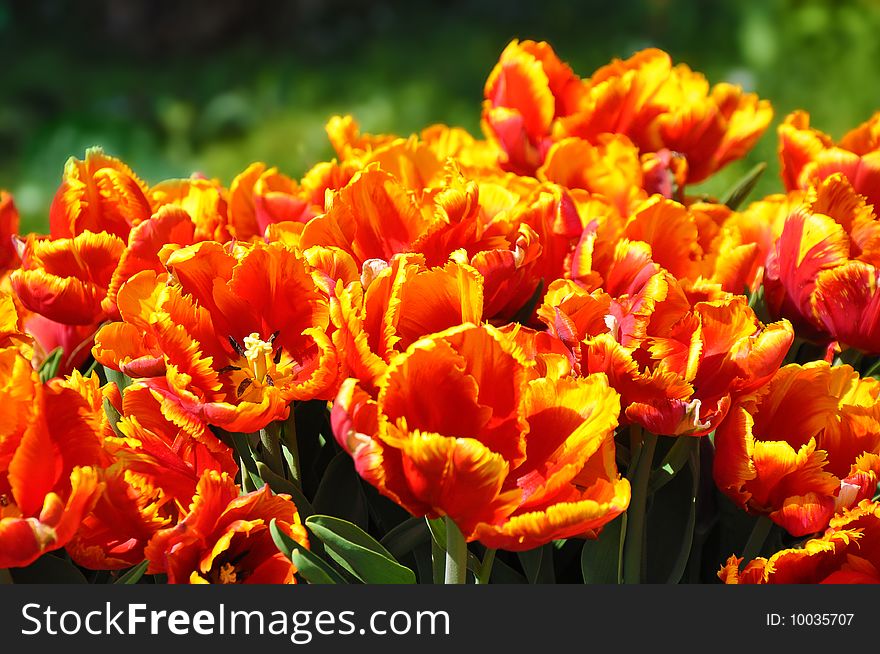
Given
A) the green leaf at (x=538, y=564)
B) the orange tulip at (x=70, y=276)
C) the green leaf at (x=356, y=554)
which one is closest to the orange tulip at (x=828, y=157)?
the green leaf at (x=538, y=564)

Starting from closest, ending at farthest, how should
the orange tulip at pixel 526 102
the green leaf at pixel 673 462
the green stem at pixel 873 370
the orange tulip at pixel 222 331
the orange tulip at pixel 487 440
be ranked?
the orange tulip at pixel 487 440 → the orange tulip at pixel 222 331 → the green leaf at pixel 673 462 → the green stem at pixel 873 370 → the orange tulip at pixel 526 102

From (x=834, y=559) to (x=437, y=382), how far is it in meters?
0.35

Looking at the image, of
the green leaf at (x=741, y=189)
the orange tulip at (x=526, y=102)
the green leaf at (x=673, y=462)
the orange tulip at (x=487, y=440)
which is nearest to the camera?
the orange tulip at (x=487, y=440)

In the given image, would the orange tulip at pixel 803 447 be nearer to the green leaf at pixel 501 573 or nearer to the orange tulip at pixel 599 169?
the green leaf at pixel 501 573

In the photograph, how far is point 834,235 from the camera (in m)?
0.98

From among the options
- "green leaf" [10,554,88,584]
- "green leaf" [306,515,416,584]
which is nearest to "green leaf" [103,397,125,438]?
"green leaf" [10,554,88,584]

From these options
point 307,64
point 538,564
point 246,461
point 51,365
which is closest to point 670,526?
point 538,564

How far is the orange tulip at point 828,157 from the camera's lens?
114 cm

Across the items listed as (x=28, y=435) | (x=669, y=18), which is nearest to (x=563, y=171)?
(x=28, y=435)

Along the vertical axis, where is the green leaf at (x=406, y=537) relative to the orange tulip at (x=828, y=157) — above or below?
below

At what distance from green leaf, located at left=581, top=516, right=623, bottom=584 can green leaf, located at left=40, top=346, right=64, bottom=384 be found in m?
0.52

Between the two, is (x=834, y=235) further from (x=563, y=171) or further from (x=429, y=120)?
(x=429, y=120)

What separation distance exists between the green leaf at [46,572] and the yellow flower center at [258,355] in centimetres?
21

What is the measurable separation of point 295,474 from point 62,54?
4.89m
